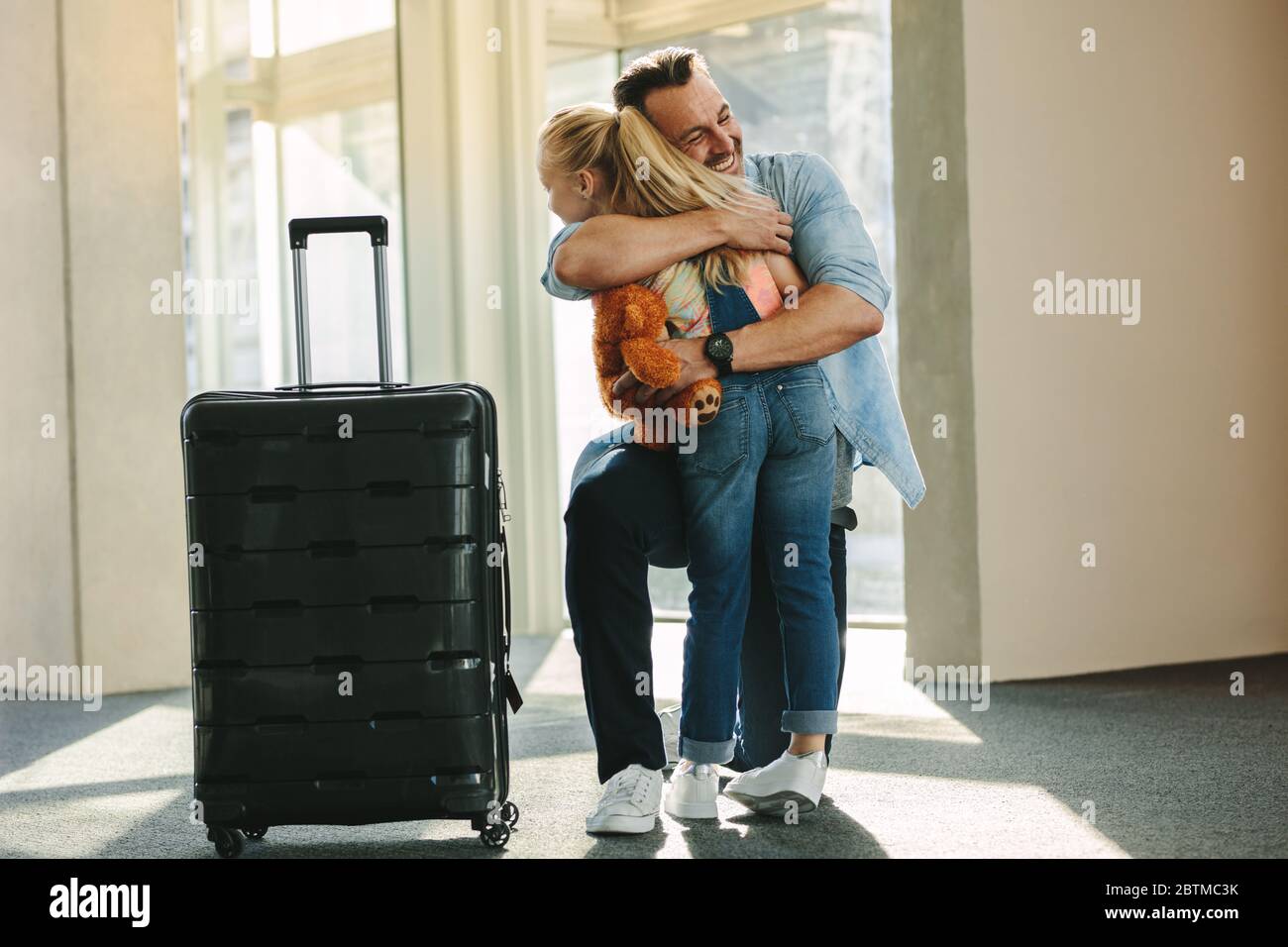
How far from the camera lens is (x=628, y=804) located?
1804mm

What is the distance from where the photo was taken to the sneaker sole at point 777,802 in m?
1.90

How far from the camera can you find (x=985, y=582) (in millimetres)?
3291

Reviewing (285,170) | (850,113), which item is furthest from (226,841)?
(285,170)

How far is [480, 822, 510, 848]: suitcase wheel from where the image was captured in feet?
5.77

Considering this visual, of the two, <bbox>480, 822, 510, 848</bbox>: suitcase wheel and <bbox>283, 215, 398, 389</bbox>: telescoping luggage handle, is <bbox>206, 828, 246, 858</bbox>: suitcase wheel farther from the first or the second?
<bbox>283, 215, 398, 389</bbox>: telescoping luggage handle

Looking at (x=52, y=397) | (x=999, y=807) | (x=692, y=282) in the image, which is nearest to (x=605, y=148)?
(x=692, y=282)

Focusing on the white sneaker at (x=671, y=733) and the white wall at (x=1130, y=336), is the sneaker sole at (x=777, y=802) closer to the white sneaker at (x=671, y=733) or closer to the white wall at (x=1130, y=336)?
the white sneaker at (x=671, y=733)

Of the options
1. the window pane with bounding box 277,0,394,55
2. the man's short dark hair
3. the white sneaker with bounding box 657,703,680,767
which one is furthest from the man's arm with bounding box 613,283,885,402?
the window pane with bounding box 277,0,394,55

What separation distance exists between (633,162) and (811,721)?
0.87 m

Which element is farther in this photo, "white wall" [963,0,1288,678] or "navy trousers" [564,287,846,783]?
"white wall" [963,0,1288,678]

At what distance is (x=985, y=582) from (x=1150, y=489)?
57 cm

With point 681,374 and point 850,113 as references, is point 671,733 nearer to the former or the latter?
point 681,374

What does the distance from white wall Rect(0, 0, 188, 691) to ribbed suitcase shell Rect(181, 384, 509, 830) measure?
2161 mm

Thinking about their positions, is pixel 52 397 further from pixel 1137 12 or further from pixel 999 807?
pixel 1137 12
